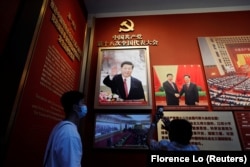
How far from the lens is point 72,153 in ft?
3.08

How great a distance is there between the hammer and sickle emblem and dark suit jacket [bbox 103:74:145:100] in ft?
2.37

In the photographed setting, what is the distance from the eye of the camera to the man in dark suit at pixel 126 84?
2033mm

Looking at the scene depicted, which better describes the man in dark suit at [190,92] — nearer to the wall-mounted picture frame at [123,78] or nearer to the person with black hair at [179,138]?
the wall-mounted picture frame at [123,78]

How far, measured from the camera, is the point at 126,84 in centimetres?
209

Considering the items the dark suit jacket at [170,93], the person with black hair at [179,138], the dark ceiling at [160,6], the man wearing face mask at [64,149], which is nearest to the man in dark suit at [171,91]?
the dark suit jacket at [170,93]

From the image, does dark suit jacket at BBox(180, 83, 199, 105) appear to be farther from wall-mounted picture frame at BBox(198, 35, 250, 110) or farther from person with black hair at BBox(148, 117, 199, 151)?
person with black hair at BBox(148, 117, 199, 151)

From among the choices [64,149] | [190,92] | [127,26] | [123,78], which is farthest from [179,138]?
[127,26]

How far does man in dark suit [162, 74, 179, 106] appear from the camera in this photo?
1989 mm

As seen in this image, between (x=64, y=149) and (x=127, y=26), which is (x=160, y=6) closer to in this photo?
(x=127, y=26)

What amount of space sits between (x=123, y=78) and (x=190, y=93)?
764 millimetres

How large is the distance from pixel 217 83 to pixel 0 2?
2064mm

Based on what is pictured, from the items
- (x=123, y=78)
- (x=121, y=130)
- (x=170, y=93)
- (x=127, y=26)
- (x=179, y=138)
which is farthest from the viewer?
(x=127, y=26)

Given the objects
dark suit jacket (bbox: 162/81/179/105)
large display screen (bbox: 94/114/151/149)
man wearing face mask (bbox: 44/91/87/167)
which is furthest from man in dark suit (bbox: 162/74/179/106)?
man wearing face mask (bbox: 44/91/87/167)

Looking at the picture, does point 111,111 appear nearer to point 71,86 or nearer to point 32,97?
point 71,86
